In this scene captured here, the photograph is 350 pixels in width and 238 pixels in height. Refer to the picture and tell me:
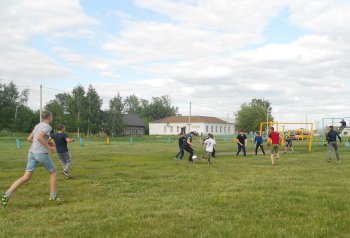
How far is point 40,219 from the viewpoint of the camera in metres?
6.99

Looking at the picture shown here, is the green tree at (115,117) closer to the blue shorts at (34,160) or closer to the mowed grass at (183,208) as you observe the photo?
the mowed grass at (183,208)

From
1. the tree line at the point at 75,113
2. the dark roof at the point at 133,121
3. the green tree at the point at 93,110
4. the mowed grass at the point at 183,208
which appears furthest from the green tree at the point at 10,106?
the mowed grass at the point at 183,208

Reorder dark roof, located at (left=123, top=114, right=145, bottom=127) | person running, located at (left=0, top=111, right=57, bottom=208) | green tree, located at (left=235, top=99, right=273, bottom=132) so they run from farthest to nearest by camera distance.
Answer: dark roof, located at (left=123, top=114, right=145, bottom=127)
green tree, located at (left=235, top=99, right=273, bottom=132)
person running, located at (left=0, top=111, right=57, bottom=208)

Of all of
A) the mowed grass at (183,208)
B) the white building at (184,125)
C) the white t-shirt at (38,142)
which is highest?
the white building at (184,125)

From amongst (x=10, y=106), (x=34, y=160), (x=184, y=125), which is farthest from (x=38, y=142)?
(x=184, y=125)

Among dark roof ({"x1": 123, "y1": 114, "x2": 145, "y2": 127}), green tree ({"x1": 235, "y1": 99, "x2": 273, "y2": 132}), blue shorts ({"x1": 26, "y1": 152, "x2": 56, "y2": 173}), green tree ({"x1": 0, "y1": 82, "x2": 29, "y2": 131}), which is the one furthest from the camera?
dark roof ({"x1": 123, "y1": 114, "x2": 145, "y2": 127})

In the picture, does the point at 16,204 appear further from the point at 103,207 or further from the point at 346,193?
the point at 346,193

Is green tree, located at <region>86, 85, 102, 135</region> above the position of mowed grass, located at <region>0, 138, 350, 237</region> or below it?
above

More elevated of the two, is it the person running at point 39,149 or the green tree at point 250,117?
the green tree at point 250,117

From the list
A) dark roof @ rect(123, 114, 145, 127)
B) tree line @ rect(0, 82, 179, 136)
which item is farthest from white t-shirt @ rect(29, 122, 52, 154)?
dark roof @ rect(123, 114, 145, 127)

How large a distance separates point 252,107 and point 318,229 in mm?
91407

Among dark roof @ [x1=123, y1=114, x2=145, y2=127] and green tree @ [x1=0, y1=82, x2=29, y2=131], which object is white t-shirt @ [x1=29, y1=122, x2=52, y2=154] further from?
dark roof @ [x1=123, y1=114, x2=145, y2=127]

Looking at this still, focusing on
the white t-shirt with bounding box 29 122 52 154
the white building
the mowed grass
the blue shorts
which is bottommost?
the mowed grass

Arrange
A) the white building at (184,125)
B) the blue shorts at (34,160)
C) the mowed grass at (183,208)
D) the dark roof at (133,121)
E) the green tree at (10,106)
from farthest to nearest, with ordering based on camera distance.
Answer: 1. the white building at (184,125)
2. the dark roof at (133,121)
3. the green tree at (10,106)
4. the blue shorts at (34,160)
5. the mowed grass at (183,208)
